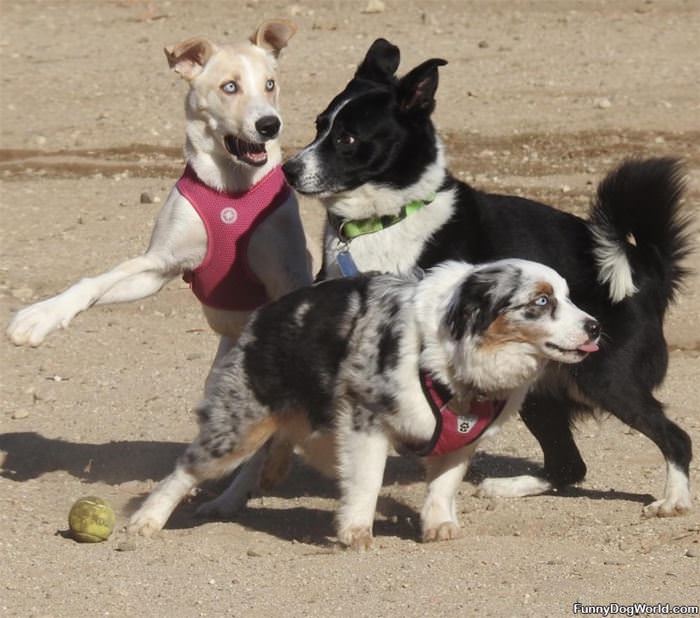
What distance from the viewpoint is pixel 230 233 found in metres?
7.74

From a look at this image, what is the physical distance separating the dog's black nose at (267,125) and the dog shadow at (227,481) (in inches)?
68.6

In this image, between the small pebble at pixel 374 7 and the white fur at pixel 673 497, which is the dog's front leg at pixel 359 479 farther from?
the small pebble at pixel 374 7

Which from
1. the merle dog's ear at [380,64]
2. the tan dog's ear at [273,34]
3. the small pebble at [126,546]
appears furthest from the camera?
the tan dog's ear at [273,34]

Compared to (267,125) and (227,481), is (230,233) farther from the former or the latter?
(227,481)

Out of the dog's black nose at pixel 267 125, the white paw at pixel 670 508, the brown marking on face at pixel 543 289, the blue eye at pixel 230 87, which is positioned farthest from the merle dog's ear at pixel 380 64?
the white paw at pixel 670 508

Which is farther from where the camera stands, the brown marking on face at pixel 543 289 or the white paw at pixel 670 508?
the white paw at pixel 670 508

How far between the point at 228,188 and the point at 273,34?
33.0 inches

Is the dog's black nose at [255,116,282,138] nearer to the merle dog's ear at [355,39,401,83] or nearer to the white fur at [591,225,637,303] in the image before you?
the merle dog's ear at [355,39,401,83]

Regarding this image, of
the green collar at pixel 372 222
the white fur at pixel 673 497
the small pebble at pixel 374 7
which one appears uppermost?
the green collar at pixel 372 222

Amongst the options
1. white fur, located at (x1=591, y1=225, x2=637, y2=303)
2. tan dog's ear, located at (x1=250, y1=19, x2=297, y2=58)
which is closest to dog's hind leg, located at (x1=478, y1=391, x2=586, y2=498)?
white fur, located at (x1=591, y1=225, x2=637, y2=303)

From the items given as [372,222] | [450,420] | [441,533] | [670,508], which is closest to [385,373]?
[450,420]

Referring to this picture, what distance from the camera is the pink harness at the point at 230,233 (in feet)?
25.4

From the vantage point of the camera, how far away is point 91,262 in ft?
39.5

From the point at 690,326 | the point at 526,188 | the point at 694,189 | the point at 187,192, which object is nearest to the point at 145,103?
the point at 526,188
